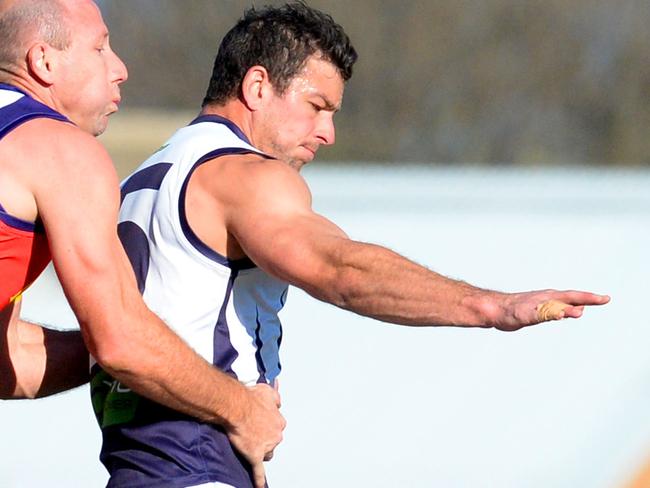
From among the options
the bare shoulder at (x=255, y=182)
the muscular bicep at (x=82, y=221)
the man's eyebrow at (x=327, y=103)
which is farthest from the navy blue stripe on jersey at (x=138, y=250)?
the man's eyebrow at (x=327, y=103)

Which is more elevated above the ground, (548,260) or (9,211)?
(548,260)

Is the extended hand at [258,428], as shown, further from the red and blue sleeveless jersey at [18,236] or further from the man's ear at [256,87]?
the man's ear at [256,87]

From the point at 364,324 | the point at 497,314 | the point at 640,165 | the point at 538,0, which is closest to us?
the point at 497,314

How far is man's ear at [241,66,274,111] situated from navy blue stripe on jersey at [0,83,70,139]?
77cm

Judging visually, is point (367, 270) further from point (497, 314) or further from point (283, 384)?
point (283, 384)

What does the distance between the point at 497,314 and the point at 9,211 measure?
104cm

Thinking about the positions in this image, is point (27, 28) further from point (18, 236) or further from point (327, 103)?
point (327, 103)

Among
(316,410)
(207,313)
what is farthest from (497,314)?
(316,410)

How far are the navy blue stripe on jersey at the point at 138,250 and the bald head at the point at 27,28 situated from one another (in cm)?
49

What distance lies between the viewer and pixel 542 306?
7.78 ft

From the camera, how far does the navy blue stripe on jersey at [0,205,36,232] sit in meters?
2.61

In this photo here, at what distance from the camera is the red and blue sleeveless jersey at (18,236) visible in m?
2.65

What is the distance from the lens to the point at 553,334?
20.3ft

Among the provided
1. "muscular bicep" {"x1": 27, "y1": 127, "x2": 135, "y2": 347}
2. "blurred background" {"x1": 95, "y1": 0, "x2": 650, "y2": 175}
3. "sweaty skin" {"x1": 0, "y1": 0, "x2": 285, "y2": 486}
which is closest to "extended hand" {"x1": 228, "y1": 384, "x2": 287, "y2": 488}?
"sweaty skin" {"x1": 0, "y1": 0, "x2": 285, "y2": 486}
